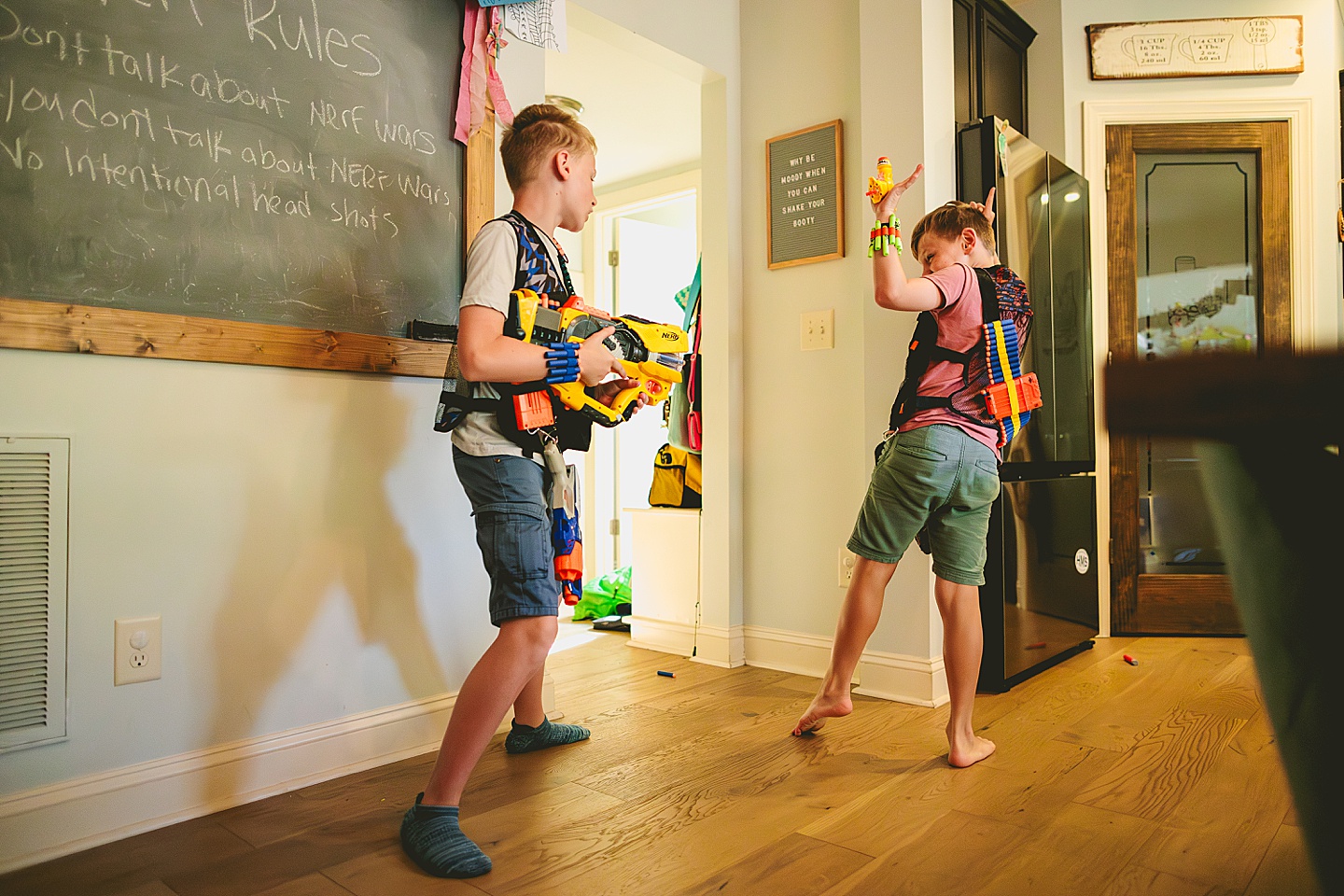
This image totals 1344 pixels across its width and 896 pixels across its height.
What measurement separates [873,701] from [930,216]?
4.31 feet

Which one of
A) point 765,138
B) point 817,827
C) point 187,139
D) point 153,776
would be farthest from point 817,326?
point 153,776

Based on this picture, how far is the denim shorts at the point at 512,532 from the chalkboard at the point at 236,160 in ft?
1.85

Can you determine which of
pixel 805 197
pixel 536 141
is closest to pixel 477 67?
pixel 536 141

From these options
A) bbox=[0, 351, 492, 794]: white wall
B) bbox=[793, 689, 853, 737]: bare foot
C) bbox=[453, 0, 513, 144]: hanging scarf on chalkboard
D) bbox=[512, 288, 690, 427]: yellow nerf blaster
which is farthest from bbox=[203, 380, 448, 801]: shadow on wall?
bbox=[793, 689, 853, 737]: bare foot

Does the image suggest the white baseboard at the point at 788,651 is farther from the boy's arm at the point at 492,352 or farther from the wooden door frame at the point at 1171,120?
the boy's arm at the point at 492,352

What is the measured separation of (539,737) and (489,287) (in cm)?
107

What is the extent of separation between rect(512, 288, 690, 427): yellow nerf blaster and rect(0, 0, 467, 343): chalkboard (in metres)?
0.56

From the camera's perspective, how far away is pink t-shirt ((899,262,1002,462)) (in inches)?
71.9

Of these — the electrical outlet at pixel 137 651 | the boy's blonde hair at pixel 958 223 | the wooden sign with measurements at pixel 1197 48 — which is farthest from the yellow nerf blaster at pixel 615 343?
the wooden sign with measurements at pixel 1197 48

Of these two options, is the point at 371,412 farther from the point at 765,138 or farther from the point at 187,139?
the point at 765,138

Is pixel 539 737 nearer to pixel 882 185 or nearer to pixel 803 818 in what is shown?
pixel 803 818

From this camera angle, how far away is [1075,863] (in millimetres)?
1371

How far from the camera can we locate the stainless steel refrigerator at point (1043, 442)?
2471 mm

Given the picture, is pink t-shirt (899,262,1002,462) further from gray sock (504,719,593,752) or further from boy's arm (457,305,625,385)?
gray sock (504,719,593,752)
